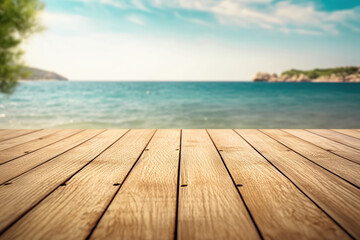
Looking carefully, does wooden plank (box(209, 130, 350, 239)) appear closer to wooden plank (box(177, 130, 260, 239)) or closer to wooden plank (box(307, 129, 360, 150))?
wooden plank (box(177, 130, 260, 239))

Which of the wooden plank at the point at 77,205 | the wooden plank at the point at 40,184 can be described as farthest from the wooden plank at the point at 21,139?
the wooden plank at the point at 77,205

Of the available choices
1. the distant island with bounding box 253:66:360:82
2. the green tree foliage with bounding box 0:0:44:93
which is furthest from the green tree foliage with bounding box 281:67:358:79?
the green tree foliage with bounding box 0:0:44:93

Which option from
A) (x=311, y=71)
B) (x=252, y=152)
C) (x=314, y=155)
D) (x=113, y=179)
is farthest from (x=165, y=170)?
(x=311, y=71)

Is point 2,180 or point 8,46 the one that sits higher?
point 8,46

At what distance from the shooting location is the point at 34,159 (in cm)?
143

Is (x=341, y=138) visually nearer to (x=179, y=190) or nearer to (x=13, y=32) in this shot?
(x=179, y=190)

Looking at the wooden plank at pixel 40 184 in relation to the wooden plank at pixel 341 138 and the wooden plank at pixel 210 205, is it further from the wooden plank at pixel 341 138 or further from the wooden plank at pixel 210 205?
the wooden plank at pixel 341 138

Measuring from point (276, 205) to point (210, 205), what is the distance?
0.26 m

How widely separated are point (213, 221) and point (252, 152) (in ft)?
3.13

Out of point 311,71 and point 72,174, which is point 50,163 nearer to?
point 72,174

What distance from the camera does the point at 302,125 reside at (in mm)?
9016

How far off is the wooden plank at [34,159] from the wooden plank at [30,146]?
75 millimetres

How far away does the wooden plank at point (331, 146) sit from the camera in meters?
1.56

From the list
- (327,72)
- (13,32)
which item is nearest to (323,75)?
(327,72)
